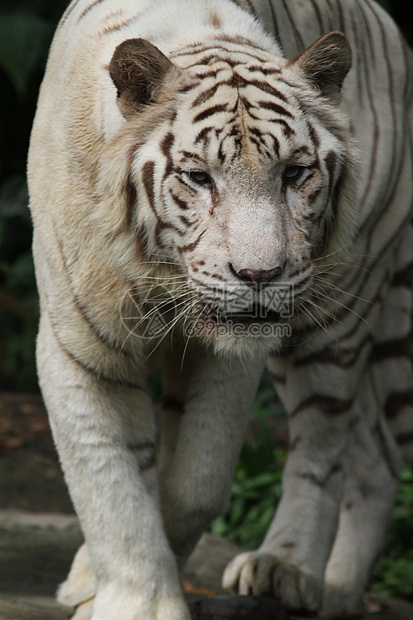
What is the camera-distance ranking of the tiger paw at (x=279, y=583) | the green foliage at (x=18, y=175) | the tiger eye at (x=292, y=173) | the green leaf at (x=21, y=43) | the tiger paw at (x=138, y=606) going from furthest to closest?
the green foliage at (x=18, y=175) < the green leaf at (x=21, y=43) < the tiger paw at (x=279, y=583) < the tiger paw at (x=138, y=606) < the tiger eye at (x=292, y=173)

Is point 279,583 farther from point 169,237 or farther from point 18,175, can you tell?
point 18,175

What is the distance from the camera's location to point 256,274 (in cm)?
196

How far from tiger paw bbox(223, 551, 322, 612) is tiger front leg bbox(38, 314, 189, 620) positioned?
0.65 meters

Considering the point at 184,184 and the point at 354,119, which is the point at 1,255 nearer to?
the point at 354,119

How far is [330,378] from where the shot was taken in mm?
3072

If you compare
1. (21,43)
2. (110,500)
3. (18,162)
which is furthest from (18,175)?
(110,500)

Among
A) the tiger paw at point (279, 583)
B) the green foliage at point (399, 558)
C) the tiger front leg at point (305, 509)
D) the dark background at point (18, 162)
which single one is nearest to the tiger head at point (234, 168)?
the tiger front leg at point (305, 509)

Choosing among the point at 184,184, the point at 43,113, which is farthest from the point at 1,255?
the point at 184,184

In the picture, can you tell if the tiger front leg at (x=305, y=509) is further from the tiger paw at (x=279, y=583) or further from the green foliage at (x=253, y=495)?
the green foliage at (x=253, y=495)

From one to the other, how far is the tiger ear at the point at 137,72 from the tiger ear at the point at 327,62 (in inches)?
13.4

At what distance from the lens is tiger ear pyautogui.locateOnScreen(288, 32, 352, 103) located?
86.0 inches

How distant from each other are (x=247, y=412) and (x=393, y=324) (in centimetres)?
116

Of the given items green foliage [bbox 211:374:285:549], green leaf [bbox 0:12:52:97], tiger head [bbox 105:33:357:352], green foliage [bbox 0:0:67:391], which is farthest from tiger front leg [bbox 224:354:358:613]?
green leaf [bbox 0:12:52:97]

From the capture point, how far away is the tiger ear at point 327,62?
2.18m
